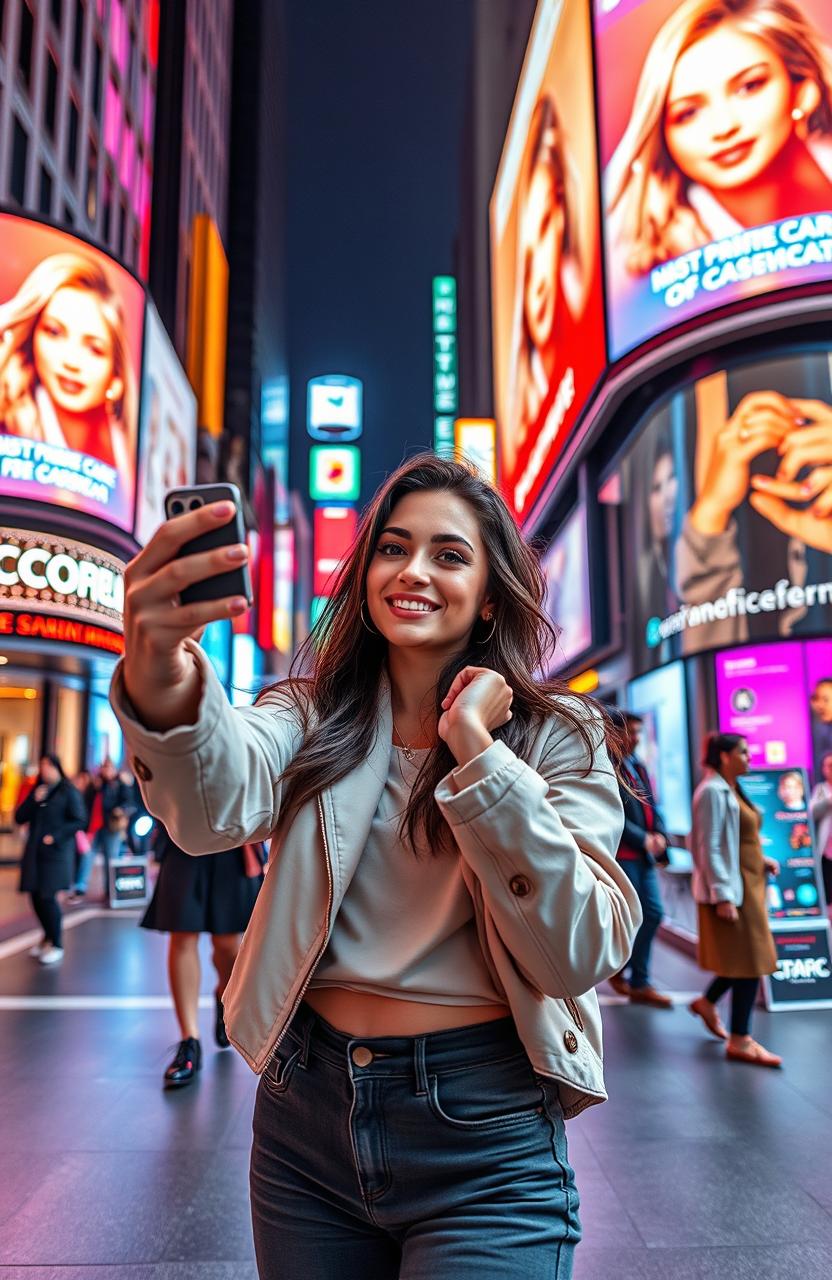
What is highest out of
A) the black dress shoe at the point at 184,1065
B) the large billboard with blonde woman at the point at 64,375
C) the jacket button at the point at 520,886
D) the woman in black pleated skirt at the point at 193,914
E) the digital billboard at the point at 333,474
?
the digital billboard at the point at 333,474

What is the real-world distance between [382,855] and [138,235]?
1071 inches

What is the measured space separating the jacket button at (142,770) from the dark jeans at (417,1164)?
0.47 meters

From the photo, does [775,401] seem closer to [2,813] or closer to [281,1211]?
[281,1211]

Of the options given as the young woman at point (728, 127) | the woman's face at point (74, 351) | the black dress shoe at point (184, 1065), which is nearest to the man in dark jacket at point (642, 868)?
the black dress shoe at point (184, 1065)

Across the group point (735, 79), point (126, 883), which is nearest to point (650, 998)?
point (126, 883)

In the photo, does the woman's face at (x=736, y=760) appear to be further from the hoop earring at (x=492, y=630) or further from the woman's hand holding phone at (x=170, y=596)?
the woman's hand holding phone at (x=170, y=596)

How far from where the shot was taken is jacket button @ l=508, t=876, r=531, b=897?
48.5 inches

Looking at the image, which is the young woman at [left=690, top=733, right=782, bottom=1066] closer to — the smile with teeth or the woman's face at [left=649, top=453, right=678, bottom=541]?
the smile with teeth

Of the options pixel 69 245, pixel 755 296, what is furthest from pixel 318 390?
pixel 755 296

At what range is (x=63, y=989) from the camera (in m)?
7.26

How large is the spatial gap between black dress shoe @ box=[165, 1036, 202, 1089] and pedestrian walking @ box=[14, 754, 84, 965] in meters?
3.48

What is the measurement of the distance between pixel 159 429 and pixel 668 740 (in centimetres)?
1272

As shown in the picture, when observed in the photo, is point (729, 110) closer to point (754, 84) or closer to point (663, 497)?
point (754, 84)

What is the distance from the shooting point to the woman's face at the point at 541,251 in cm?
1811
